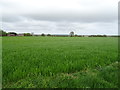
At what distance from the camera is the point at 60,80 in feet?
12.0

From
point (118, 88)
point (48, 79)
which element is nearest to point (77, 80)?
point (48, 79)

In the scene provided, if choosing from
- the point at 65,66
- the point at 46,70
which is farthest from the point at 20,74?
the point at 65,66

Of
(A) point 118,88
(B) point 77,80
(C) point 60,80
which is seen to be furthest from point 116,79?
(C) point 60,80

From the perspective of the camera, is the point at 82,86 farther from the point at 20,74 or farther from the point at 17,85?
the point at 20,74

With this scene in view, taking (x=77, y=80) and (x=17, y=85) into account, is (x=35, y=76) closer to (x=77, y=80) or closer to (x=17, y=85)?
(x=17, y=85)

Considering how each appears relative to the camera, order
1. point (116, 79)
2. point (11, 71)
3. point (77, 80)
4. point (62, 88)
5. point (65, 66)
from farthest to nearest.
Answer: point (65, 66) → point (11, 71) → point (116, 79) → point (77, 80) → point (62, 88)

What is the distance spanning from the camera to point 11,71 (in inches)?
169

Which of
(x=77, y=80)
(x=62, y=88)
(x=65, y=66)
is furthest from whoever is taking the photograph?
(x=65, y=66)

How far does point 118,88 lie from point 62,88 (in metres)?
1.57

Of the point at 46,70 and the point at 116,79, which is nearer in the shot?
the point at 116,79

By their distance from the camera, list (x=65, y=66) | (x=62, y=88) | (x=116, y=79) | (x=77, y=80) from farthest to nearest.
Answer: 1. (x=65, y=66)
2. (x=116, y=79)
3. (x=77, y=80)
4. (x=62, y=88)

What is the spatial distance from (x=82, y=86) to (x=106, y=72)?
1554mm

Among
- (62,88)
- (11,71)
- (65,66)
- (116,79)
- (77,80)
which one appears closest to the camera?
(62,88)

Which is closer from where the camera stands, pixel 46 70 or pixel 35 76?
pixel 35 76
